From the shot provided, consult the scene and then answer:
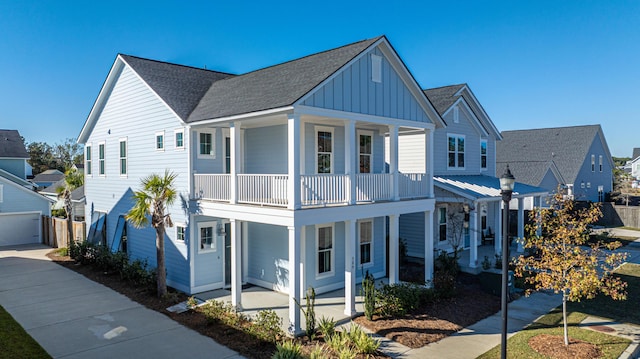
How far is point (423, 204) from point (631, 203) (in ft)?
118

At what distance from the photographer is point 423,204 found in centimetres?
1346

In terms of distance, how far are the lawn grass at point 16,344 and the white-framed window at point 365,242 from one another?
32.1ft

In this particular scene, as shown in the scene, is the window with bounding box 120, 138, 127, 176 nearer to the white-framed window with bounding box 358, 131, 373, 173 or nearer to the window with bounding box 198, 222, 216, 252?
the window with bounding box 198, 222, 216, 252

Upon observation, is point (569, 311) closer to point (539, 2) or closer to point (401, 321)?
point (401, 321)

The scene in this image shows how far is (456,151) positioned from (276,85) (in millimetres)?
11844

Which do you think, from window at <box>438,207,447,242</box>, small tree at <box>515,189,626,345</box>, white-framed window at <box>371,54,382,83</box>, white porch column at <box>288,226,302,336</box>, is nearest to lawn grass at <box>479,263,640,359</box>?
small tree at <box>515,189,626,345</box>

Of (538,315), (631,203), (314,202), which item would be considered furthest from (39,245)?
(631,203)

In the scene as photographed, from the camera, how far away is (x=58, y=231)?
72.5 ft

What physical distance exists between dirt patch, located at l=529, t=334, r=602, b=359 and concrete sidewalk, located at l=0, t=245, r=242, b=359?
685 cm

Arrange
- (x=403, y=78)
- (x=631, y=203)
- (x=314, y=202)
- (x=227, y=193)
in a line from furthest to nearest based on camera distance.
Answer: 1. (x=631, y=203)
2. (x=403, y=78)
3. (x=227, y=193)
4. (x=314, y=202)

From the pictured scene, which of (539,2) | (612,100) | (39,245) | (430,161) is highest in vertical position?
(539,2)

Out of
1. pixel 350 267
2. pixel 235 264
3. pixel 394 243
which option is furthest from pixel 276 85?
pixel 394 243

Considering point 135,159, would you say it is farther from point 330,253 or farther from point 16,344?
point 330,253

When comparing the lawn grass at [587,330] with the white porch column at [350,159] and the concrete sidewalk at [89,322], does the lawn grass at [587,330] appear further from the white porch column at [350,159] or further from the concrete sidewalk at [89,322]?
the concrete sidewalk at [89,322]
